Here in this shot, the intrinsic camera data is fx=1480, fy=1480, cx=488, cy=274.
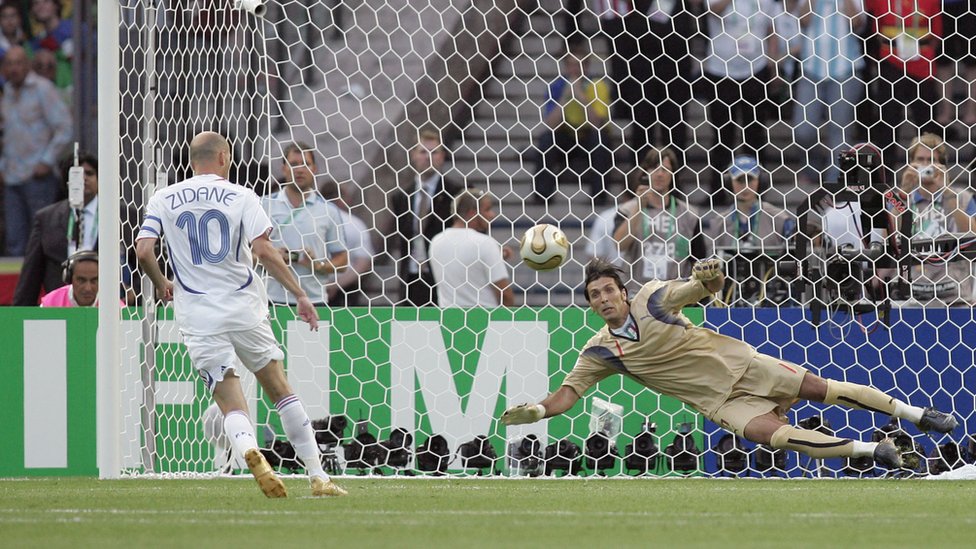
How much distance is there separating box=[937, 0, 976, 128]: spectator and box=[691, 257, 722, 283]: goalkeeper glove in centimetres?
454

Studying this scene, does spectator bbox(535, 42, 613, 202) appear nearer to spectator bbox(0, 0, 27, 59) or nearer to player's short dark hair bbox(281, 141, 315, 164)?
player's short dark hair bbox(281, 141, 315, 164)

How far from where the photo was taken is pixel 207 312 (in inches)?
275

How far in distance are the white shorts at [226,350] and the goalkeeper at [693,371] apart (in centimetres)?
186

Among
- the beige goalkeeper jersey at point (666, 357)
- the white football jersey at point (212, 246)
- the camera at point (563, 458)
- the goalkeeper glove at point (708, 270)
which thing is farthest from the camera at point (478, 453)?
the white football jersey at point (212, 246)

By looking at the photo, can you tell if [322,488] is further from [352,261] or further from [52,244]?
[52,244]

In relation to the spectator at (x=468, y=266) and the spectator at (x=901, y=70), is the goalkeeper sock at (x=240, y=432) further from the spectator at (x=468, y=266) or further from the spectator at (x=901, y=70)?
the spectator at (x=901, y=70)

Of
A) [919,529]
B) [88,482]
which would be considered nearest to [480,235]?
[88,482]

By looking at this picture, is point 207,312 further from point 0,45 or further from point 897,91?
point 0,45

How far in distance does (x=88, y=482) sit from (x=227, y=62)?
2989 mm

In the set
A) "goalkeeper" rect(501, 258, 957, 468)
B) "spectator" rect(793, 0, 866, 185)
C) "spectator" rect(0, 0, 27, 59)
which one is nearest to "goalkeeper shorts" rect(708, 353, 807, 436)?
"goalkeeper" rect(501, 258, 957, 468)

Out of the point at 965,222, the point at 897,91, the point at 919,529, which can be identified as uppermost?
the point at 897,91

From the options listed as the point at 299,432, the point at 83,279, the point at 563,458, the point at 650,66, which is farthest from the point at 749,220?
the point at 83,279

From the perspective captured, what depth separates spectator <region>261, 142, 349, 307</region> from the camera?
32.2 feet

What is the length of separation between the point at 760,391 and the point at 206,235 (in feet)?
11.3
